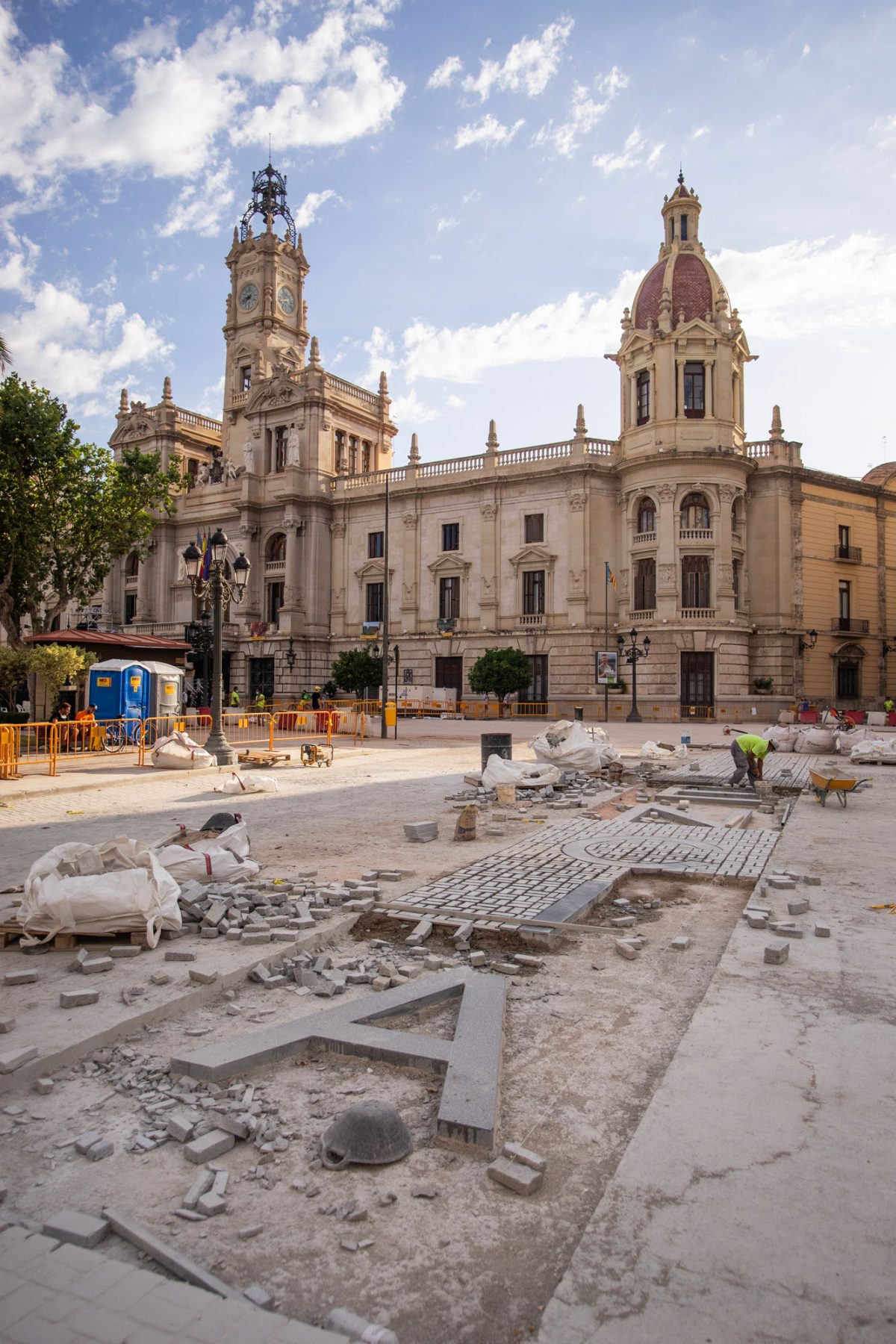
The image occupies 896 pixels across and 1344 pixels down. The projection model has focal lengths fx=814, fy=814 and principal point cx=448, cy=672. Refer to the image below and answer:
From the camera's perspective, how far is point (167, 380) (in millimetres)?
54812

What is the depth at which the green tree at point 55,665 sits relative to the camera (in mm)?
20438

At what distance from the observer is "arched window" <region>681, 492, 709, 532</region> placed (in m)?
37.4

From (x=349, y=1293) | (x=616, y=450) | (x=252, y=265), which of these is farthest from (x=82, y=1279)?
(x=252, y=265)

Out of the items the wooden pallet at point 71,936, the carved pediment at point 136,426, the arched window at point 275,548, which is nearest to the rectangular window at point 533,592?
the arched window at point 275,548

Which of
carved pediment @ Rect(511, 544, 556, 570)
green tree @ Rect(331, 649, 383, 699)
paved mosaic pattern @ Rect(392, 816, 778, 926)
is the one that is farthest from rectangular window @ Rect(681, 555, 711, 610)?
paved mosaic pattern @ Rect(392, 816, 778, 926)

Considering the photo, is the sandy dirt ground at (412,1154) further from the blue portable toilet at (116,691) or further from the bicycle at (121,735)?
the blue portable toilet at (116,691)

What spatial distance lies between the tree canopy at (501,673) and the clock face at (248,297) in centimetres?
2924

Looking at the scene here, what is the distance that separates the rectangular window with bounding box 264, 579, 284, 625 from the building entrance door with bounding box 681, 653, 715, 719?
76.2ft

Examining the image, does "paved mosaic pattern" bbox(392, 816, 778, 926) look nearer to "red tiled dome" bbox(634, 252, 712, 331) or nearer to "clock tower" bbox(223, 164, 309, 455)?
"red tiled dome" bbox(634, 252, 712, 331)

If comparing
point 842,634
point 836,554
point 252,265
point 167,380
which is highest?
point 252,265

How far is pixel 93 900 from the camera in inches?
208

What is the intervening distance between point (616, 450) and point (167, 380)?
3206 cm

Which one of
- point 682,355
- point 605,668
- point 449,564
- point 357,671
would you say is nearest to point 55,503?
point 357,671

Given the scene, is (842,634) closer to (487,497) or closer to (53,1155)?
(487,497)
